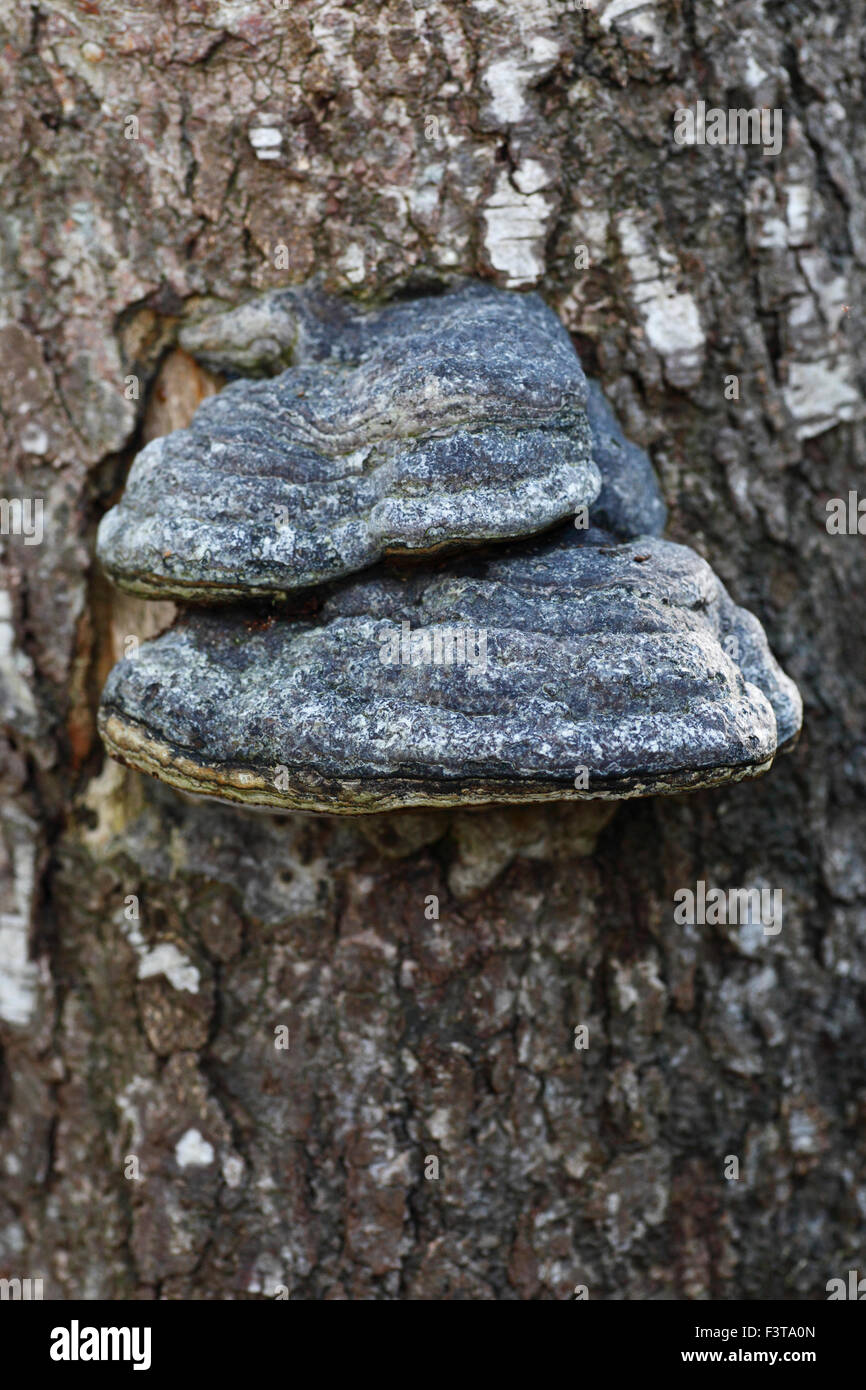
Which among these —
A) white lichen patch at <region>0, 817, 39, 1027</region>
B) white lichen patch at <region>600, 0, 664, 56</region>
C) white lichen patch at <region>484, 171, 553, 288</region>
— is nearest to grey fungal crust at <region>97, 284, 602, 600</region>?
white lichen patch at <region>484, 171, 553, 288</region>

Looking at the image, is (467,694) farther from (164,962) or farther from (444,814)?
(164,962)

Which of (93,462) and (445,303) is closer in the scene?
(445,303)

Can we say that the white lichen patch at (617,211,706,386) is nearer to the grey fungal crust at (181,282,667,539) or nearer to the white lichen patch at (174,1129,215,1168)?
the grey fungal crust at (181,282,667,539)

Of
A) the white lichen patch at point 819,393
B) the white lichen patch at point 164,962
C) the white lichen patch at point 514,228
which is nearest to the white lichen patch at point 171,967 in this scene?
the white lichen patch at point 164,962

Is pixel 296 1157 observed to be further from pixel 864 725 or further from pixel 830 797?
pixel 864 725

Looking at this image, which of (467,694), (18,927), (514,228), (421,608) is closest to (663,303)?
(514,228)

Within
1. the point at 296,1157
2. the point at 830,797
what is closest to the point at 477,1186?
the point at 296,1157
